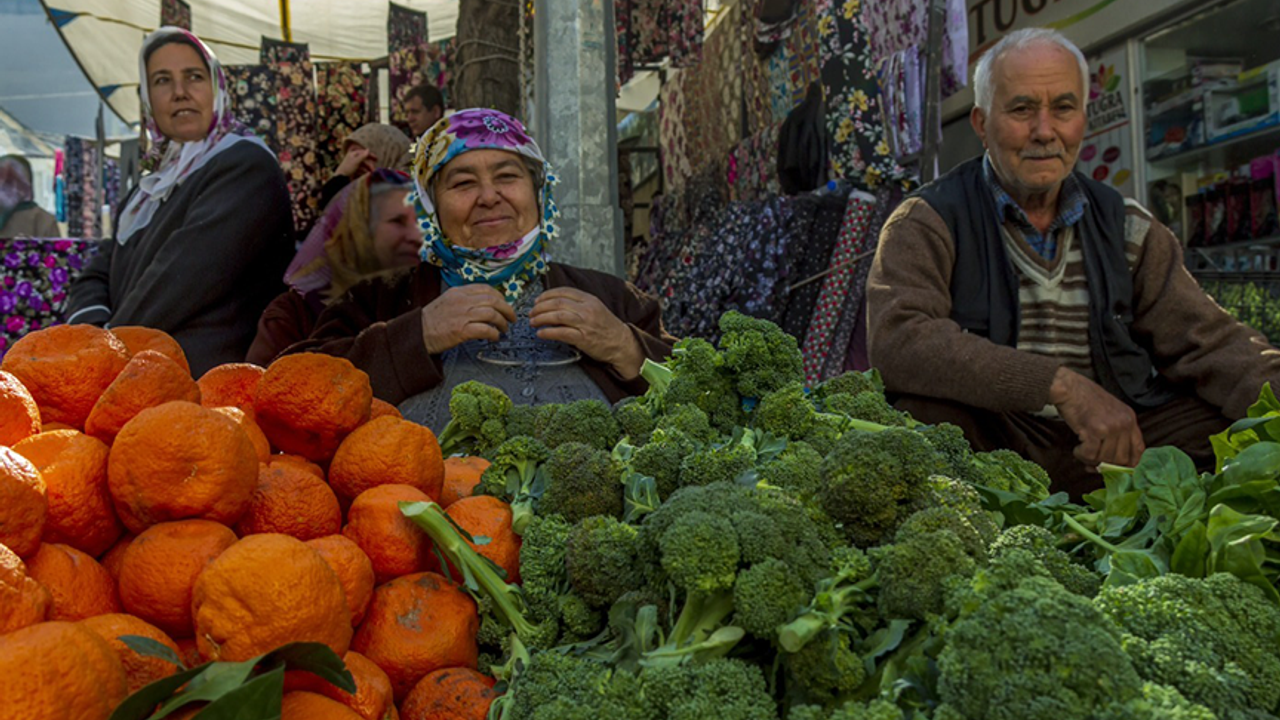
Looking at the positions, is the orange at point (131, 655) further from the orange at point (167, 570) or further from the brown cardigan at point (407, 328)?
the brown cardigan at point (407, 328)

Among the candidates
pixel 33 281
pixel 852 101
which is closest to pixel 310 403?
pixel 852 101

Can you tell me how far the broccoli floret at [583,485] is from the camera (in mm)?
1289

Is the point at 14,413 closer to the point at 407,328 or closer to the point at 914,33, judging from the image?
the point at 407,328

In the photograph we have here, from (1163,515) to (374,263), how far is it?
2911mm

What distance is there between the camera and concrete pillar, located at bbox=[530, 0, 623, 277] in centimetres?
299

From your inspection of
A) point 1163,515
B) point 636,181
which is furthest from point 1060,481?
point 636,181

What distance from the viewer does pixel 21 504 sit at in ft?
3.32

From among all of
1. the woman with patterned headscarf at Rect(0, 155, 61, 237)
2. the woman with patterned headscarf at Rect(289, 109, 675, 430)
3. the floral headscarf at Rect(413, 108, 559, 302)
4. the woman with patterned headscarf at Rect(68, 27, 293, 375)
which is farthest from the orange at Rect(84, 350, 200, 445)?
the woman with patterned headscarf at Rect(0, 155, 61, 237)

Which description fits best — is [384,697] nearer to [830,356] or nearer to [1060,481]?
[1060,481]

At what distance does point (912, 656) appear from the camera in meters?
0.91

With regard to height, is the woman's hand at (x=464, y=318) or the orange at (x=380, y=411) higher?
the woman's hand at (x=464, y=318)

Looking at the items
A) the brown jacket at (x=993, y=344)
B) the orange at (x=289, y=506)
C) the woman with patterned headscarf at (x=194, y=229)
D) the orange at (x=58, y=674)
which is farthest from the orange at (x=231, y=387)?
the brown jacket at (x=993, y=344)

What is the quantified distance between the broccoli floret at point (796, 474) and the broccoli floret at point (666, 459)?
11 cm

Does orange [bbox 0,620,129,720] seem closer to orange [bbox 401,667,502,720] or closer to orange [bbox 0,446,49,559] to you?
orange [bbox 0,446,49,559]
